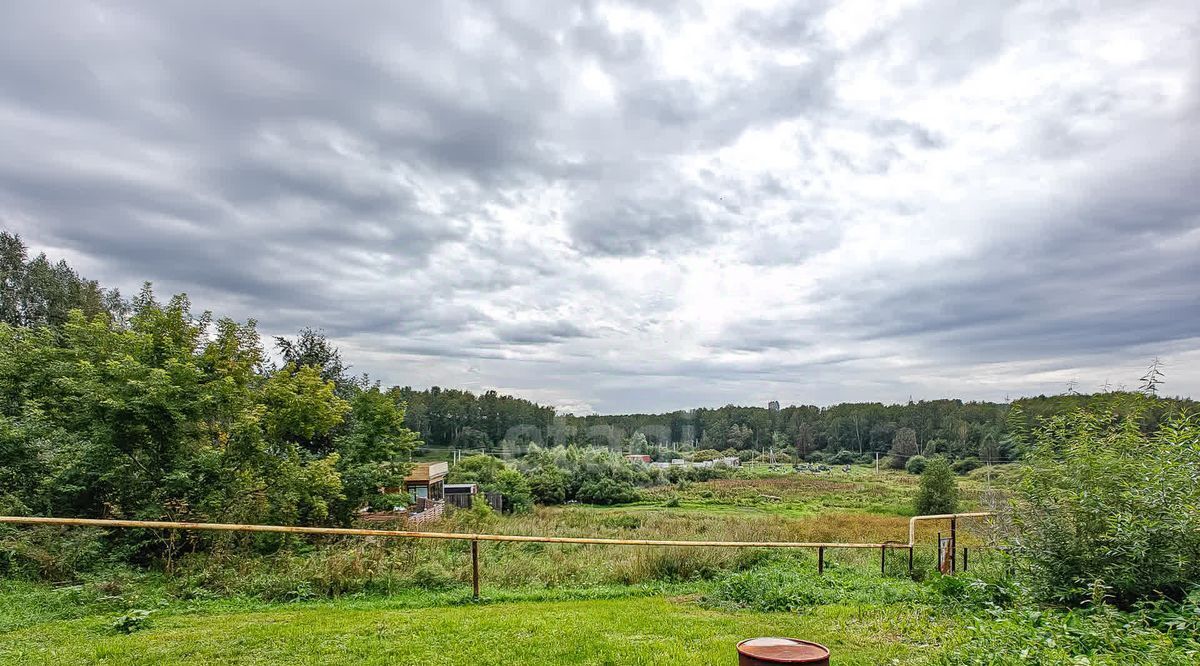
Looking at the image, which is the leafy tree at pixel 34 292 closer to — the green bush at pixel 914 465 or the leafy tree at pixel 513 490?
the leafy tree at pixel 513 490

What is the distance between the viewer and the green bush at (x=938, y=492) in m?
32.5

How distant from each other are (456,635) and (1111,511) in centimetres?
701

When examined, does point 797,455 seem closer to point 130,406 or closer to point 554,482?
point 554,482

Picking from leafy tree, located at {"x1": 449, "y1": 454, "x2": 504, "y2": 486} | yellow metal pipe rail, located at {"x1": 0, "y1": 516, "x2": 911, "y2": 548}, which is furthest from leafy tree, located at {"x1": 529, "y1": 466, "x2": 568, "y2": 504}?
yellow metal pipe rail, located at {"x1": 0, "y1": 516, "x2": 911, "y2": 548}

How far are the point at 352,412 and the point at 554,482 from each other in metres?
30.6

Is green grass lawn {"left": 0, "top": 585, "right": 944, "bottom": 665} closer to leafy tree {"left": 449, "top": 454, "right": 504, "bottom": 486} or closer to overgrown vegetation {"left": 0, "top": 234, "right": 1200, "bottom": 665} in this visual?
overgrown vegetation {"left": 0, "top": 234, "right": 1200, "bottom": 665}

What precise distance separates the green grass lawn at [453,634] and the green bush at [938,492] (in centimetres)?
2934

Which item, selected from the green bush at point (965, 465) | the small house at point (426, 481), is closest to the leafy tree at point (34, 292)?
the small house at point (426, 481)

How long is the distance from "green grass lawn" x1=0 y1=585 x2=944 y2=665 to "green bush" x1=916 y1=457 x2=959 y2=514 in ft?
96.3

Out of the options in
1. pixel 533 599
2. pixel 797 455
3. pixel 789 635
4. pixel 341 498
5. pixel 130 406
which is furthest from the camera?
pixel 797 455

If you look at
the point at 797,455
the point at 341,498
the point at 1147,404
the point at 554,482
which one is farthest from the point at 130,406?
the point at 797,455

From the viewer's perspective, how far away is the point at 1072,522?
6762 mm

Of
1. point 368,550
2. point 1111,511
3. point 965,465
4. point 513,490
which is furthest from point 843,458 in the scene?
point 368,550

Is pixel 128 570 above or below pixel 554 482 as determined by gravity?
above
